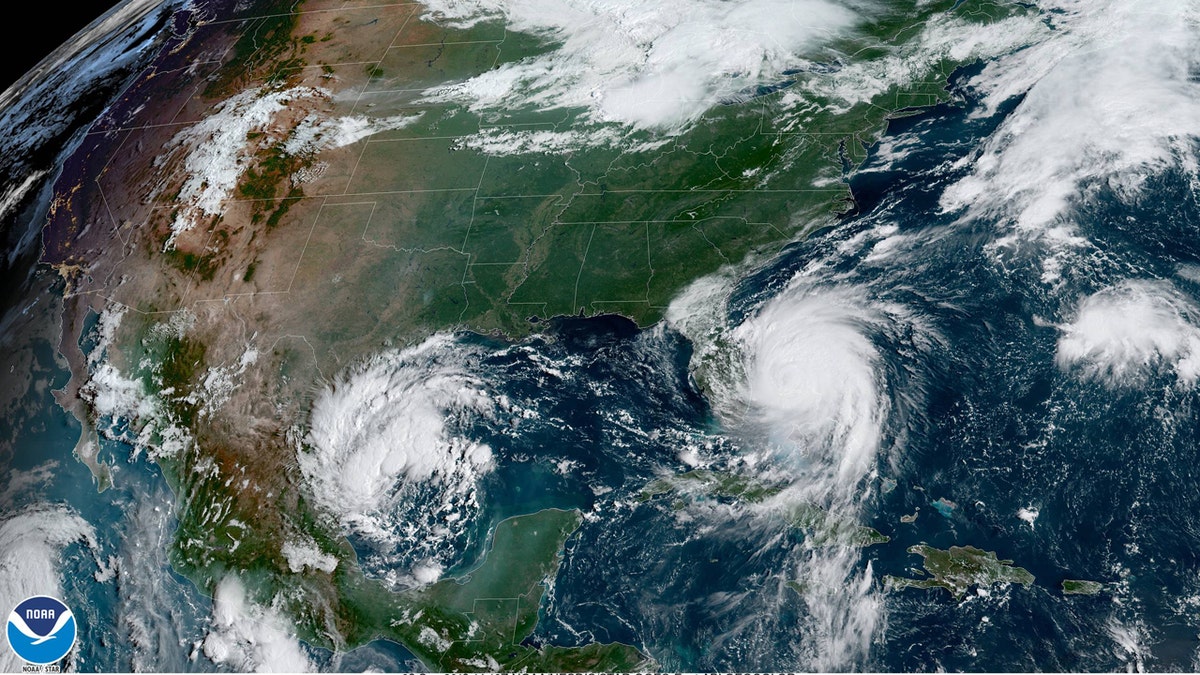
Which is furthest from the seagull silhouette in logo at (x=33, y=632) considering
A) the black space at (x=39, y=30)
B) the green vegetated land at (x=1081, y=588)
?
the black space at (x=39, y=30)

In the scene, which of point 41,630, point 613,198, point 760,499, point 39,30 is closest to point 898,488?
point 760,499

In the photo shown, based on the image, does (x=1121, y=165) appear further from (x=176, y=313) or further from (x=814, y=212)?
(x=176, y=313)

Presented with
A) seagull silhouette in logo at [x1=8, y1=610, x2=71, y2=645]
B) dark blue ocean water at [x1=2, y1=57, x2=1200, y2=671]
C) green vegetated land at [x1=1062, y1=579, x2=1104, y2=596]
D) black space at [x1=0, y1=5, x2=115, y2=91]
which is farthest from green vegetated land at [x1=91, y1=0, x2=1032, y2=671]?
black space at [x1=0, y1=5, x2=115, y2=91]

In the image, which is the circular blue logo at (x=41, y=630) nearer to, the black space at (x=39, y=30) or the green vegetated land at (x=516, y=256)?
the green vegetated land at (x=516, y=256)

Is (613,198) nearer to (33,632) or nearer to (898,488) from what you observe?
(898,488)

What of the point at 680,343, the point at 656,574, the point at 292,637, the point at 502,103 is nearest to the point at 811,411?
the point at 680,343

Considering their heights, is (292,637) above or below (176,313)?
below
